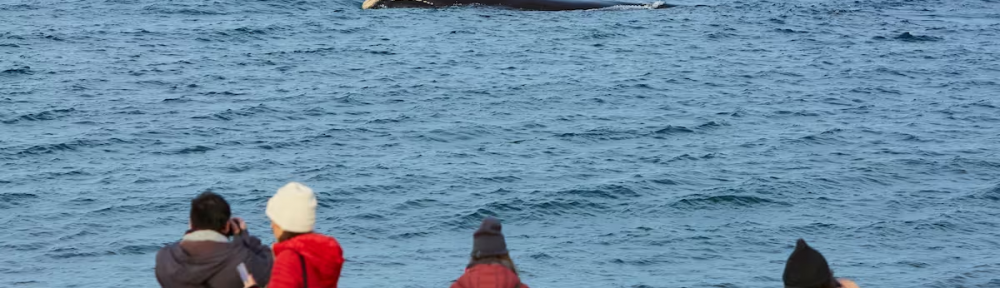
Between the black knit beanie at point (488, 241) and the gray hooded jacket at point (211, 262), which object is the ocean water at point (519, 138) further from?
the black knit beanie at point (488, 241)

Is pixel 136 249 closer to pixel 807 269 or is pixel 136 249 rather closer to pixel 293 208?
pixel 293 208

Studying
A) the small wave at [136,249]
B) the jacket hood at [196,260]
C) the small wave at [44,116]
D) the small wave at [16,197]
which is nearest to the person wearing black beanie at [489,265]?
the jacket hood at [196,260]

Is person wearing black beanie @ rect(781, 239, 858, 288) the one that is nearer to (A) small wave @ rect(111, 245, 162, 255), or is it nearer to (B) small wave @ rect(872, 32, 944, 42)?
(A) small wave @ rect(111, 245, 162, 255)

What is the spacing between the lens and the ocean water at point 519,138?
2147 cm

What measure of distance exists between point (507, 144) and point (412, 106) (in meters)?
4.51

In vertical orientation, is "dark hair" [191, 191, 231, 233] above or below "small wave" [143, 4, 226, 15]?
above

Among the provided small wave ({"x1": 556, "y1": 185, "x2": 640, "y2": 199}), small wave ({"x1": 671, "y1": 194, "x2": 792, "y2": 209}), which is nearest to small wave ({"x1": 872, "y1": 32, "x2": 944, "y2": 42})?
small wave ({"x1": 671, "y1": 194, "x2": 792, "y2": 209})

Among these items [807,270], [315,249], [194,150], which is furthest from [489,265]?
[194,150]

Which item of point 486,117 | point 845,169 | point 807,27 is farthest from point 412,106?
point 807,27

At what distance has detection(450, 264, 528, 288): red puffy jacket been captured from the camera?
8.32 m

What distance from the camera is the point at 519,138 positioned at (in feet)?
97.0

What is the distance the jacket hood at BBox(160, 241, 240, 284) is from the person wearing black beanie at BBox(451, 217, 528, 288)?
140 cm

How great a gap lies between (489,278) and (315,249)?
1.04m

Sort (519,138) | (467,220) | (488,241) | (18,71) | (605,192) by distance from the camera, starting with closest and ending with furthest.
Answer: (488,241) < (467,220) < (605,192) < (519,138) < (18,71)
